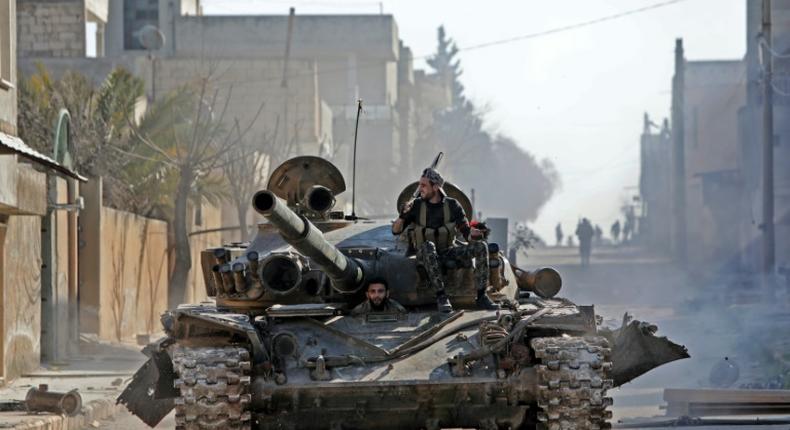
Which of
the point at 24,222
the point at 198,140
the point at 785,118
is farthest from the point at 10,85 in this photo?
the point at 785,118

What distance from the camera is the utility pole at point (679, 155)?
60.8 m

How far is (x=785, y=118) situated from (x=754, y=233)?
5105 millimetres

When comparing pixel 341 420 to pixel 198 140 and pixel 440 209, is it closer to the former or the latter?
pixel 440 209

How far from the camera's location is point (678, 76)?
6316 centimetres

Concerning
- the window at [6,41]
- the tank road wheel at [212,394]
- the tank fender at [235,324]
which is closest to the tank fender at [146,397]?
the tank fender at [235,324]

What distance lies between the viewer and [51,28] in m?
38.2

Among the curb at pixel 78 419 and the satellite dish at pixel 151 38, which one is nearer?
the curb at pixel 78 419

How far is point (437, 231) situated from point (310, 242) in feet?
5.96

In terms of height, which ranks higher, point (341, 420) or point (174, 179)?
point (174, 179)

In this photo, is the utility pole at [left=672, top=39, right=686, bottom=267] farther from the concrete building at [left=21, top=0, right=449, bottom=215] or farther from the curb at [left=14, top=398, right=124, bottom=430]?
the curb at [left=14, top=398, right=124, bottom=430]

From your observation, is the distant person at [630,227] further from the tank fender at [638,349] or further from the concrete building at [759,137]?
the tank fender at [638,349]

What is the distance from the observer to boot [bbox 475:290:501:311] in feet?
41.4

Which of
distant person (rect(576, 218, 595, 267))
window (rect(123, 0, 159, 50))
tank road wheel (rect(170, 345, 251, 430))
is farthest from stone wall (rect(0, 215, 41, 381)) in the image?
window (rect(123, 0, 159, 50))

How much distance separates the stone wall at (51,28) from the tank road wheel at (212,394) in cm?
2716
